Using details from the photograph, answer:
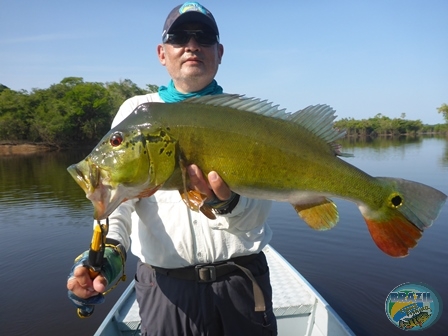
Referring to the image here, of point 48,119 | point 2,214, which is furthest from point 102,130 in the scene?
point 2,214

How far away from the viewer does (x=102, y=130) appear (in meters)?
61.0

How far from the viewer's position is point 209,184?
7.64ft

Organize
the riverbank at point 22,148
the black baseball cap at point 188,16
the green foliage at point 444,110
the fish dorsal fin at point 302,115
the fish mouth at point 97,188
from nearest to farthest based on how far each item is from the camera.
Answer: the fish mouth at point 97,188, the fish dorsal fin at point 302,115, the black baseball cap at point 188,16, the riverbank at point 22,148, the green foliage at point 444,110

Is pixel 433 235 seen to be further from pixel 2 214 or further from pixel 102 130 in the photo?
pixel 102 130

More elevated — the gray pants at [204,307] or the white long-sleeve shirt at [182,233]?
the white long-sleeve shirt at [182,233]

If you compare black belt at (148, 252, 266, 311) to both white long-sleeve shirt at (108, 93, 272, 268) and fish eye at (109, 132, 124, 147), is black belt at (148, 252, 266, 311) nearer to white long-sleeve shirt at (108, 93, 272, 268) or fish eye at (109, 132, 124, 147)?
white long-sleeve shirt at (108, 93, 272, 268)

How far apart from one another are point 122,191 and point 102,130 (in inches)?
2456

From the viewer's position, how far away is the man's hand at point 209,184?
7.45 feet

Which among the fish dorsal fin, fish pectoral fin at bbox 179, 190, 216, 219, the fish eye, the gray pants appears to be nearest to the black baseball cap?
the fish dorsal fin

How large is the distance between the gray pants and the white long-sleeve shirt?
0.56 feet

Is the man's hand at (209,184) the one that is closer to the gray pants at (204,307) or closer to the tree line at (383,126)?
the gray pants at (204,307)

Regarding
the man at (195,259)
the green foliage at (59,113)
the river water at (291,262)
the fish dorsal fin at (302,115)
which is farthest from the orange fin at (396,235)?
the green foliage at (59,113)

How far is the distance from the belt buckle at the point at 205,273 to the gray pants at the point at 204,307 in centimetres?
4

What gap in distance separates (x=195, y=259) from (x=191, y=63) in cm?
157
